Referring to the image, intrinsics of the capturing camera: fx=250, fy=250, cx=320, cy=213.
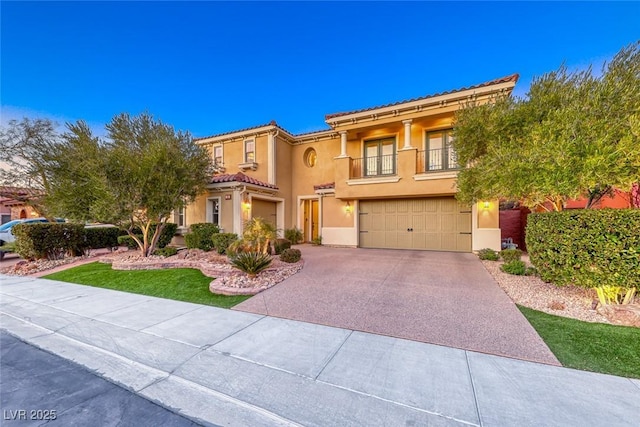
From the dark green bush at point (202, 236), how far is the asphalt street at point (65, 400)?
786cm

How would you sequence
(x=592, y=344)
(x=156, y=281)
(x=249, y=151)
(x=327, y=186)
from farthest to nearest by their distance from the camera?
(x=249, y=151), (x=327, y=186), (x=156, y=281), (x=592, y=344)

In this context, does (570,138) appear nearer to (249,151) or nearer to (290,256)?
(290,256)

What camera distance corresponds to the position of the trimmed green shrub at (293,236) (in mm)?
13797

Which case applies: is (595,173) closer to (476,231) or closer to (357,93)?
(476,231)

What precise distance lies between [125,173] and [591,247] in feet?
40.1

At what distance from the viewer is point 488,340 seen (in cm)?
356

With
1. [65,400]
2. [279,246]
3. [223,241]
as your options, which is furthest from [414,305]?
[223,241]

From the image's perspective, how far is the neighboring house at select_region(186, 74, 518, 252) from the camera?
1045 cm

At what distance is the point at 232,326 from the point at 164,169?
7.00 metres

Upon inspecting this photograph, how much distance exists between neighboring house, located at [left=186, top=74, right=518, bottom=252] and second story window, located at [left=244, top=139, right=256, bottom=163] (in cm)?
6

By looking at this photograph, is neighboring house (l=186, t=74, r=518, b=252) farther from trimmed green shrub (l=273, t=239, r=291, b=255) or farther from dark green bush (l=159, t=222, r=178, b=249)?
trimmed green shrub (l=273, t=239, r=291, b=255)

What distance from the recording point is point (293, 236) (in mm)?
13836

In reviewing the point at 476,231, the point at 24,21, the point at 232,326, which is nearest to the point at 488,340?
the point at 232,326

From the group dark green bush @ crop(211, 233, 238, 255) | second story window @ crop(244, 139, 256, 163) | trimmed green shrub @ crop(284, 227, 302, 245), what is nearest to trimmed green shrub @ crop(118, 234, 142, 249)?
dark green bush @ crop(211, 233, 238, 255)
